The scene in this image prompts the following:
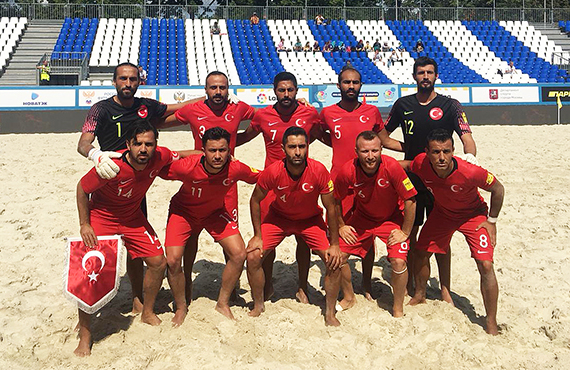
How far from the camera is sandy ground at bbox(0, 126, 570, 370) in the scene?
3803 mm

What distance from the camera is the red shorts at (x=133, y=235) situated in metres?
4.30

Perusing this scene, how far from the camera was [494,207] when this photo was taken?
429 centimetres

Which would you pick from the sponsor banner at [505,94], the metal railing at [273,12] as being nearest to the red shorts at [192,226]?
the sponsor banner at [505,94]

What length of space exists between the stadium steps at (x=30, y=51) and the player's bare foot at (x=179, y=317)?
18646 millimetres

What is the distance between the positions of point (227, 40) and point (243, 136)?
20.6 meters

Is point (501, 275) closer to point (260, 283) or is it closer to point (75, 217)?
point (260, 283)

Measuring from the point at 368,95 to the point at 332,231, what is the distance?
539 inches

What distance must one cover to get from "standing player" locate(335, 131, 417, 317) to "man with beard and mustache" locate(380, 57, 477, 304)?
406 mm

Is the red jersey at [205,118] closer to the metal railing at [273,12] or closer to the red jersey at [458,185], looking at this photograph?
the red jersey at [458,185]

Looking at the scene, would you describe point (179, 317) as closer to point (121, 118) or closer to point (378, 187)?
point (121, 118)

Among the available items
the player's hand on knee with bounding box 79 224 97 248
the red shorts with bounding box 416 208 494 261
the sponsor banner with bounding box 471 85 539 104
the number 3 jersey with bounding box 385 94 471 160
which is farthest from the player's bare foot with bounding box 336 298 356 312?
the sponsor banner with bounding box 471 85 539 104

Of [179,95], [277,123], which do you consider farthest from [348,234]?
[179,95]

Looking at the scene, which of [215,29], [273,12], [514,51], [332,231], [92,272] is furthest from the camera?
[273,12]

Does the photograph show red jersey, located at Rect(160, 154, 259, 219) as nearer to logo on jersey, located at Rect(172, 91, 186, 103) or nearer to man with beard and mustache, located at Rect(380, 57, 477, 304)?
man with beard and mustache, located at Rect(380, 57, 477, 304)
